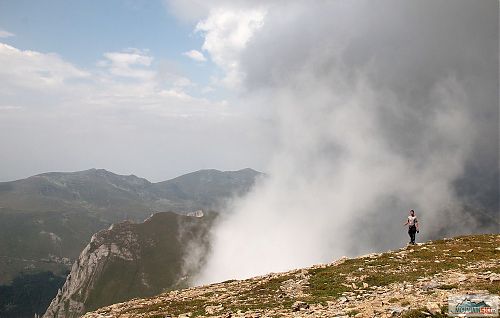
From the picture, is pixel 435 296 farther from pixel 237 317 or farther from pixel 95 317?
→ pixel 95 317

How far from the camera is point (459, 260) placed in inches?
1292

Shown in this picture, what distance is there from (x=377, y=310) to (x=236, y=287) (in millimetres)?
20036

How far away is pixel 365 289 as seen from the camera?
2683cm

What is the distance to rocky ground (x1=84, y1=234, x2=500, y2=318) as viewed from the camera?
19375 mm

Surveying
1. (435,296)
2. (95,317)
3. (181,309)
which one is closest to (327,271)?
(181,309)

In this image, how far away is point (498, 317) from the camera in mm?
13930

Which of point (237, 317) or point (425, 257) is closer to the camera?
point (237, 317)

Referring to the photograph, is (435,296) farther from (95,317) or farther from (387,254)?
(95,317)

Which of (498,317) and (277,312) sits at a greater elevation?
(498,317)

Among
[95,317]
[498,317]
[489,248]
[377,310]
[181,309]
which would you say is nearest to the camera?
[498,317]

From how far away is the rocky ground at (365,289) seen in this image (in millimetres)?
19375

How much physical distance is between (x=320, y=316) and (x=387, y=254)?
74.9ft

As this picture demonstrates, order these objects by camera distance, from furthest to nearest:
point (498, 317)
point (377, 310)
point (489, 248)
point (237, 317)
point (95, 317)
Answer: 1. point (489, 248)
2. point (95, 317)
3. point (237, 317)
4. point (377, 310)
5. point (498, 317)

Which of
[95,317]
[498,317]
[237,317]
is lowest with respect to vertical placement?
[95,317]
